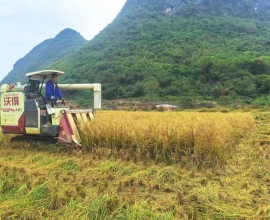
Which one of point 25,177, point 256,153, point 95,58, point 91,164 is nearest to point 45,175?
point 25,177

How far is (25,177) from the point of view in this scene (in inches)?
171

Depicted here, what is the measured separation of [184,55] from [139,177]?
46192 millimetres

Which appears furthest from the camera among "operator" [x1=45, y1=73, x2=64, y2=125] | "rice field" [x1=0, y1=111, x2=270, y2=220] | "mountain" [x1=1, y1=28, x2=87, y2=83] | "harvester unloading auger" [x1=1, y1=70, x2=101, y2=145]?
"mountain" [x1=1, y1=28, x2=87, y2=83]

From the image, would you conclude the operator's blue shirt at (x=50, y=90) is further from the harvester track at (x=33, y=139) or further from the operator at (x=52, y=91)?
the harvester track at (x=33, y=139)

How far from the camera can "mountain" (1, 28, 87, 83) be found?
326 feet

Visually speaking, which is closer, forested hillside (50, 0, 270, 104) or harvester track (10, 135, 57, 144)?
harvester track (10, 135, 57, 144)

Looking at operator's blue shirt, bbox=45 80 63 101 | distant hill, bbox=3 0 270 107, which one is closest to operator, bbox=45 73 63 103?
operator's blue shirt, bbox=45 80 63 101

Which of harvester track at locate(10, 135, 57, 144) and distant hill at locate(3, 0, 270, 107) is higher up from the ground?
distant hill at locate(3, 0, 270, 107)

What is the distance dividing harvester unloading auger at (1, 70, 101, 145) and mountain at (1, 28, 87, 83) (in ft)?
298

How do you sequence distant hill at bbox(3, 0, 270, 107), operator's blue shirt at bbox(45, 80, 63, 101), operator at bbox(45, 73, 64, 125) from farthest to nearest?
1. distant hill at bbox(3, 0, 270, 107)
2. operator's blue shirt at bbox(45, 80, 63, 101)
3. operator at bbox(45, 73, 64, 125)

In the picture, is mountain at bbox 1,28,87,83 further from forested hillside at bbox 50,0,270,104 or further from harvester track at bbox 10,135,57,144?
harvester track at bbox 10,135,57,144

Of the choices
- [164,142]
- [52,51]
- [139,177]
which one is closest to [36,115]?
[164,142]

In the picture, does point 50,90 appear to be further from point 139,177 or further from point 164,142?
point 139,177

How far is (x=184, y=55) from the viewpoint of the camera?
159 feet
